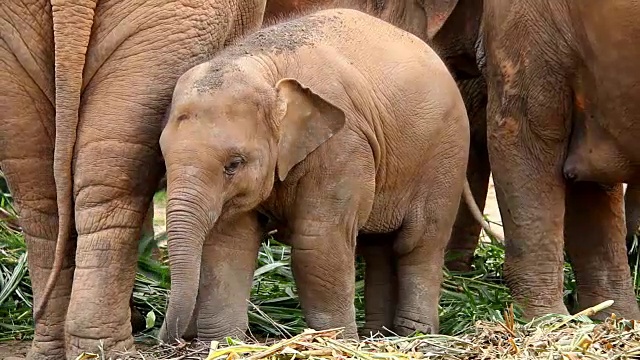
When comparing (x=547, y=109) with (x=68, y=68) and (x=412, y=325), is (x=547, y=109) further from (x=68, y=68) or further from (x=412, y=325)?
(x=68, y=68)

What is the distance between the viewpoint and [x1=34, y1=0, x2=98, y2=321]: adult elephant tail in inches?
190

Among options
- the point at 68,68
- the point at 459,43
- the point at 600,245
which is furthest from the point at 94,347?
the point at 459,43

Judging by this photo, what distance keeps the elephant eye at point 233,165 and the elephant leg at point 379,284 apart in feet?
3.06

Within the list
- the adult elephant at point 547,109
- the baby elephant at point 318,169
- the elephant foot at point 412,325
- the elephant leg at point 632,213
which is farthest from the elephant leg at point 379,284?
the elephant leg at point 632,213

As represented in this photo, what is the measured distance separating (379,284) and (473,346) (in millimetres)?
961

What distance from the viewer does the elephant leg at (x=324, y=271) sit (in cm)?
506

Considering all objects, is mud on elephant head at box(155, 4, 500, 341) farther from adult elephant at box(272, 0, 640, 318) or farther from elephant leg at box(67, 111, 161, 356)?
adult elephant at box(272, 0, 640, 318)

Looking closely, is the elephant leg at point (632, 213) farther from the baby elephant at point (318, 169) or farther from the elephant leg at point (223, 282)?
the elephant leg at point (223, 282)

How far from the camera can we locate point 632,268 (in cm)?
677

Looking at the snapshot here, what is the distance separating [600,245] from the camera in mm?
5984

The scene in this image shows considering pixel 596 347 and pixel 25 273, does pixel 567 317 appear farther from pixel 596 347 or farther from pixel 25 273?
pixel 25 273

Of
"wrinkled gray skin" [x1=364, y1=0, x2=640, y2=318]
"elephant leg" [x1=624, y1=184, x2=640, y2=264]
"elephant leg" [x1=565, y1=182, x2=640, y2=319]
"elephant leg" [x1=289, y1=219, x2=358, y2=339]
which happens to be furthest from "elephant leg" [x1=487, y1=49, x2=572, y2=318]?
"elephant leg" [x1=624, y1=184, x2=640, y2=264]

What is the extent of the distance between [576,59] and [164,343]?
160 centimetres

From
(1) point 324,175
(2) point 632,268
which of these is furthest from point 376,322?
(2) point 632,268
